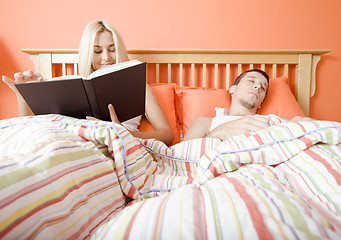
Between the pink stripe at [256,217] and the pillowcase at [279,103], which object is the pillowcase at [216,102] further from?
the pink stripe at [256,217]

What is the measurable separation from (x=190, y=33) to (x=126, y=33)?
1.60 ft

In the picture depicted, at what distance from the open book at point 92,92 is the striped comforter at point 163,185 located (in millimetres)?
111

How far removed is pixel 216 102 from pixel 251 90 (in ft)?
0.75

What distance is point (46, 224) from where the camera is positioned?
1.30ft

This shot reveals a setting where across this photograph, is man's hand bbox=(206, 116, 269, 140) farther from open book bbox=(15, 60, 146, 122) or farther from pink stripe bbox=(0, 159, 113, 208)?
pink stripe bbox=(0, 159, 113, 208)

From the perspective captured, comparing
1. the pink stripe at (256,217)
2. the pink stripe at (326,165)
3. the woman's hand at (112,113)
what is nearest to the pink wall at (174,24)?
the woman's hand at (112,113)

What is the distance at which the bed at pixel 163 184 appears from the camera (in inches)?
12.9

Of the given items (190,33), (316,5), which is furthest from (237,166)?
(316,5)

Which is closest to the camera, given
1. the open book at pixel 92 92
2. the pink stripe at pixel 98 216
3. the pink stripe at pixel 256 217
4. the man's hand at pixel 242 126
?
the pink stripe at pixel 256 217

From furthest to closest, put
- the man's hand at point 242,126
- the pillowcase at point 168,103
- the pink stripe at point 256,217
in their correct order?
1. the pillowcase at point 168,103
2. the man's hand at point 242,126
3. the pink stripe at point 256,217

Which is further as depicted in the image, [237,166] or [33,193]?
[237,166]

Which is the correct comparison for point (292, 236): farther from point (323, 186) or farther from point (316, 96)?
point (316, 96)

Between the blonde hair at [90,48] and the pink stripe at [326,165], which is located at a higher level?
the blonde hair at [90,48]

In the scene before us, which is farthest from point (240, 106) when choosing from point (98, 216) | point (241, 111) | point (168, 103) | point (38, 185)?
point (38, 185)
